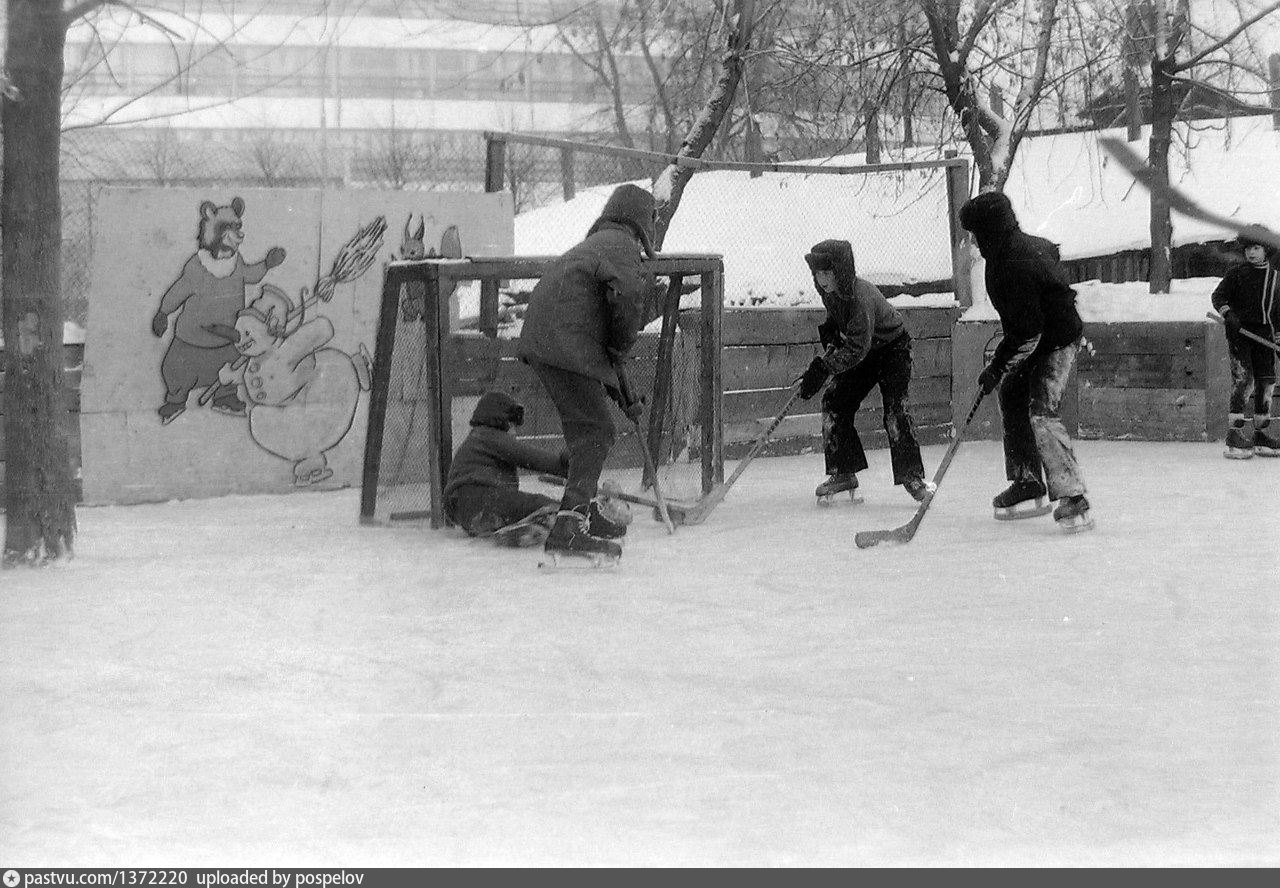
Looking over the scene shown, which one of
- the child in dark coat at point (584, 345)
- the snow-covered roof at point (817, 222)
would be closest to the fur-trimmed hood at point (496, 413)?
the child in dark coat at point (584, 345)

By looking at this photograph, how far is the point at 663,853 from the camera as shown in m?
2.90

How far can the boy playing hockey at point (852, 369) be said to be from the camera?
7.97 metres

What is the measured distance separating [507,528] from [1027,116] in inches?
375

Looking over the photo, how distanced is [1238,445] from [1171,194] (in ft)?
26.1

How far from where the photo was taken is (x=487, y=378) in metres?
9.29

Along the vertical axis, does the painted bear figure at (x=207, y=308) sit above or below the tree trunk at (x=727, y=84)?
below

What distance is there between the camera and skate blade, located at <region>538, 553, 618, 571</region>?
20.9 feet

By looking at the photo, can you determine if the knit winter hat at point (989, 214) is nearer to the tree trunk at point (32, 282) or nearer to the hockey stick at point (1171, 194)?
the hockey stick at point (1171, 194)

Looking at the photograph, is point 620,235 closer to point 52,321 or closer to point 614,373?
point 614,373

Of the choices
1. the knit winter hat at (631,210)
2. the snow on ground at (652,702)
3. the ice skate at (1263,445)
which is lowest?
the snow on ground at (652,702)

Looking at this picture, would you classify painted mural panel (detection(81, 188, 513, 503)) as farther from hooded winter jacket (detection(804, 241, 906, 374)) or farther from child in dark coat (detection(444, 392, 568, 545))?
hooded winter jacket (detection(804, 241, 906, 374))

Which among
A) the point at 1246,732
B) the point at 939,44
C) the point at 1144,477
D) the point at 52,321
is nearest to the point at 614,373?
the point at 52,321

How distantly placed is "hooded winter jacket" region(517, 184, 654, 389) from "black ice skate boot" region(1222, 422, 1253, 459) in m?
5.84

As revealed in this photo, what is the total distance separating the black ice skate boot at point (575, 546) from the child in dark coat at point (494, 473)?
598 mm
